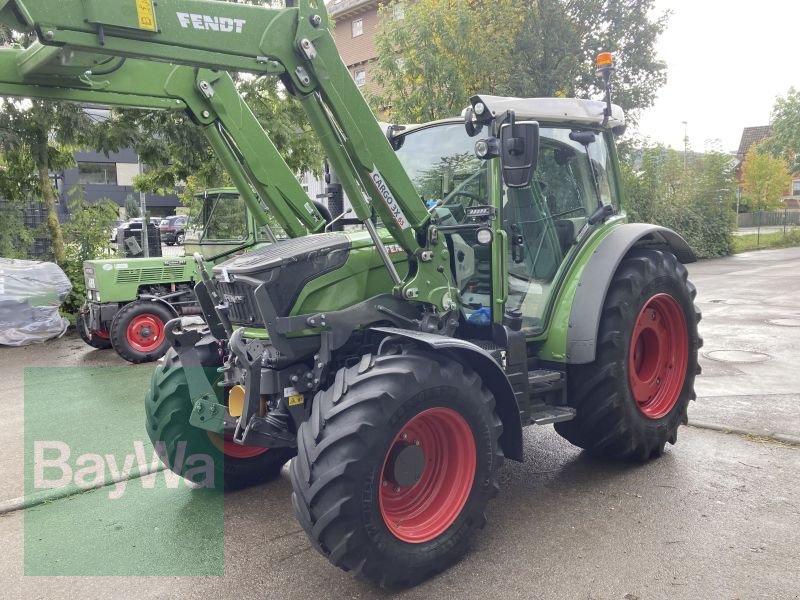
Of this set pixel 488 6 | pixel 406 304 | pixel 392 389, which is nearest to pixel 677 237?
pixel 406 304

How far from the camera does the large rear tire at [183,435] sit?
4.25 metres

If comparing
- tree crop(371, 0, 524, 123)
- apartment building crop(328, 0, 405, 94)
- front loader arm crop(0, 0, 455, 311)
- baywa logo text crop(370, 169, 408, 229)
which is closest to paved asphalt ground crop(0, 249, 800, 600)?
front loader arm crop(0, 0, 455, 311)

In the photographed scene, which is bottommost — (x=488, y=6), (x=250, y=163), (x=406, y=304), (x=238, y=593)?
(x=238, y=593)

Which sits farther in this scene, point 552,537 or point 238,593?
point 552,537

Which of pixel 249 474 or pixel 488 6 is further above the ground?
pixel 488 6

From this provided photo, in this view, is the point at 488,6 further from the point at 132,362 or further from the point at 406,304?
the point at 406,304

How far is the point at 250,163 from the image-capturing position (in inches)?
175

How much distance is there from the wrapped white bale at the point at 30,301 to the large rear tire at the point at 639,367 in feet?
30.5

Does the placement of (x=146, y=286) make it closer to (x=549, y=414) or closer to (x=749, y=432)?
(x=549, y=414)

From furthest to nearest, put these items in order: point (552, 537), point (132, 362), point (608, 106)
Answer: point (132, 362), point (608, 106), point (552, 537)

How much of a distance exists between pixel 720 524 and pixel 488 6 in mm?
13443

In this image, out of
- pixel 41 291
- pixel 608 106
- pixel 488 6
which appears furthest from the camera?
pixel 488 6

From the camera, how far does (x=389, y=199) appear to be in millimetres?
3672

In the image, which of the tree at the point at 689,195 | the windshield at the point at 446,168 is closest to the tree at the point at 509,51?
the tree at the point at 689,195
